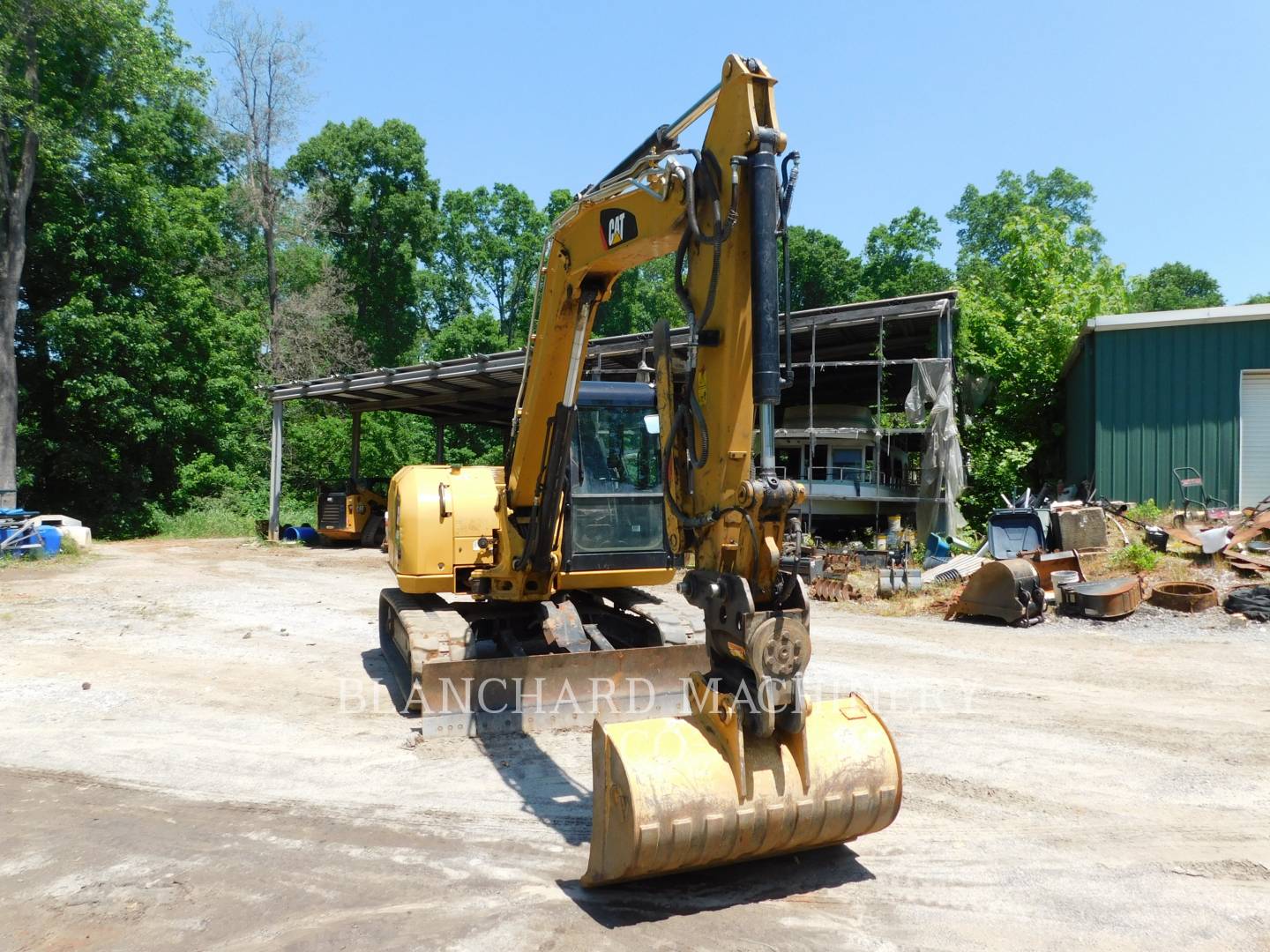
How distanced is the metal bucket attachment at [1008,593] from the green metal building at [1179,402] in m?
5.58

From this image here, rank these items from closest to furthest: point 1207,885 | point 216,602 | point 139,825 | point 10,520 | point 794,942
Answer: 1. point 794,942
2. point 1207,885
3. point 139,825
4. point 216,602
5. point 10,520

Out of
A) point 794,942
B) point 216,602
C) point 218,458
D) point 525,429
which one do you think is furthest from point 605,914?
point 218,458

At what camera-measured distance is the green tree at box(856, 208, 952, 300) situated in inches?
1902

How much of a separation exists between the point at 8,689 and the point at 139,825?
4104 mm

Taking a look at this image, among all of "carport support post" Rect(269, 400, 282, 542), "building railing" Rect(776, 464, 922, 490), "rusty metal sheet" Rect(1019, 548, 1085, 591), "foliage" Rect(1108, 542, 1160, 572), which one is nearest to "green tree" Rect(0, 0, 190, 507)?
"carport support post" Rect(269, 400, 282, 542)

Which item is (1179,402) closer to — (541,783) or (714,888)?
(541,783)

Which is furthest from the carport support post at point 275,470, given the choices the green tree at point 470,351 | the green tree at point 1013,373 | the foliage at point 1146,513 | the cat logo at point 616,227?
the cat logo at point 616,227

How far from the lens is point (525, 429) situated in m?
7.02

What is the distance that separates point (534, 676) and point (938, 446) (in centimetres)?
1373

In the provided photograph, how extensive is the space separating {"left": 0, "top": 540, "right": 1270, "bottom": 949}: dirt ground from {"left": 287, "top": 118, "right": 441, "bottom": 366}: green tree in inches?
1287

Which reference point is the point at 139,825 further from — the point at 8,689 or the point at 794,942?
the point at 8,689

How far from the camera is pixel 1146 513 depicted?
1545 centimetres

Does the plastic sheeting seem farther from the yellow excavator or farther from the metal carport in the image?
the yellow excavator

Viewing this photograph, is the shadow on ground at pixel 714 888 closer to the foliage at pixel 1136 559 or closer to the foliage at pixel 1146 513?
the foliage at pixel 1136 559
